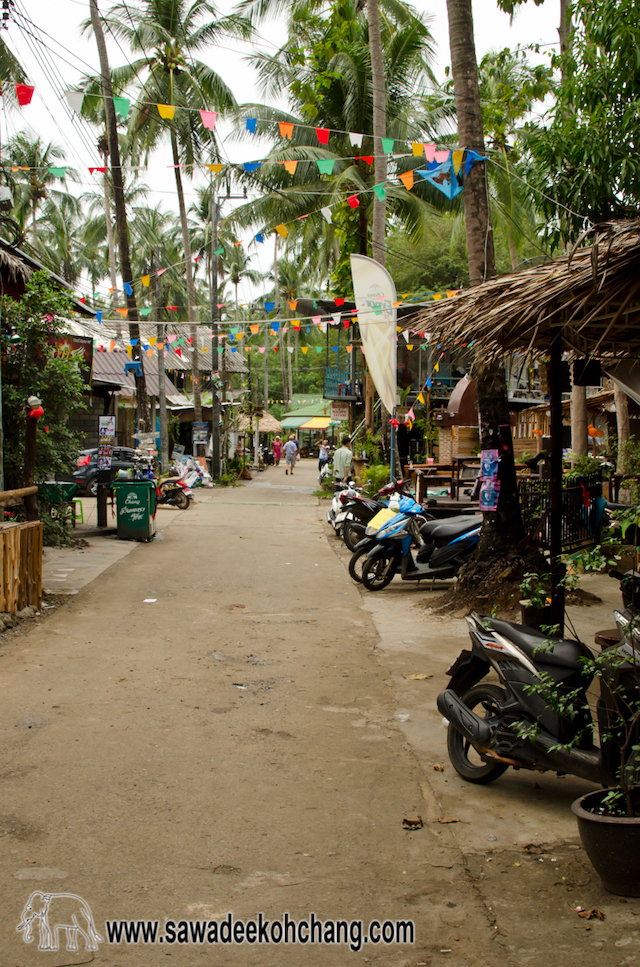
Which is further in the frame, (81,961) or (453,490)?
(453,490)

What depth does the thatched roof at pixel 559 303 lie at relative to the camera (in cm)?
442

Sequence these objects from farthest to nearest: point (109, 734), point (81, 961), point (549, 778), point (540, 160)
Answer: point (540, 160) → point (109, 734) → point (549, 778) → point (81, 961)

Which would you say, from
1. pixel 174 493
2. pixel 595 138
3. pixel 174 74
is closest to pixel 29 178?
pixel 174 74

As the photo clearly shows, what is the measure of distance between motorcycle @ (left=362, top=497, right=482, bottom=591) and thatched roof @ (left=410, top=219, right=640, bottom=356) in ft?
11.7

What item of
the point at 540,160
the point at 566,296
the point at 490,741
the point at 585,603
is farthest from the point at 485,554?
the point at 540,160

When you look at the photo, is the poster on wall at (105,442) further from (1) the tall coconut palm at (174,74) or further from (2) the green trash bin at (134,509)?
(1) the tall coconut palm at (174,74)

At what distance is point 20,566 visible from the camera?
25.0ft

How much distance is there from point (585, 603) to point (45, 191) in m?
41.0

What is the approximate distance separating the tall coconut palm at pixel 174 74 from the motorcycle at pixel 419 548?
16.8 metres

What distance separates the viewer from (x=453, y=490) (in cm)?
1524

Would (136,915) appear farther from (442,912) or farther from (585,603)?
(585,603)

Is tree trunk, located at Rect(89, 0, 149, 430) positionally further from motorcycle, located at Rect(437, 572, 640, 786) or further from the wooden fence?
motorcycle, located at Rect(437, 572, 640, 786)

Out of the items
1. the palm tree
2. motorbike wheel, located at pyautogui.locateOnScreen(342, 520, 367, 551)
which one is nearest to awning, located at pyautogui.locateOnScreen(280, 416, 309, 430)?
the palm tree

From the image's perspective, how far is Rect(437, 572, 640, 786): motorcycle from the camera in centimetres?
343
